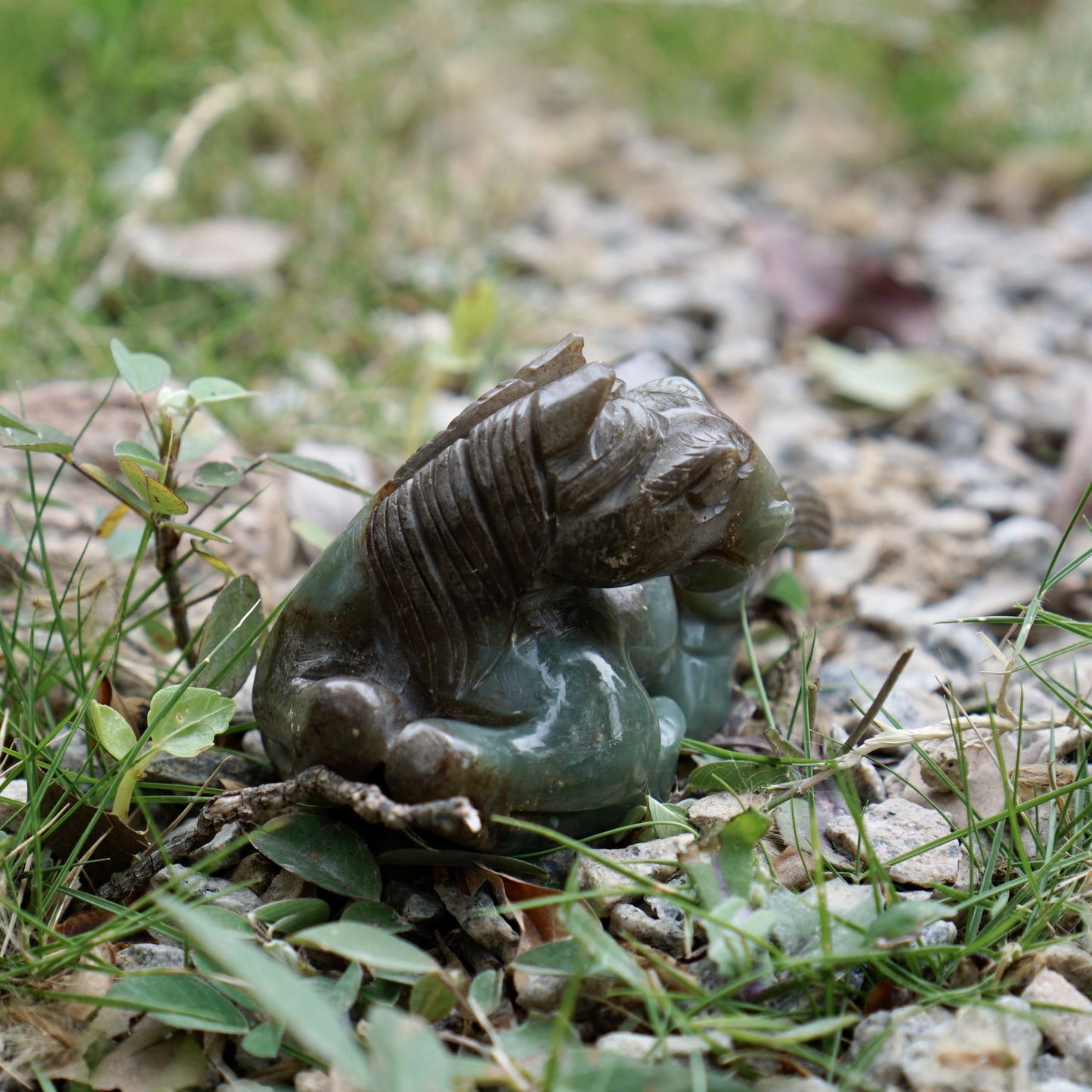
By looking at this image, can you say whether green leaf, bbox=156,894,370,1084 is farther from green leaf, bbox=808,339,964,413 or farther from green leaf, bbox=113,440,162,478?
green leaf, bbox=808,339,964,413

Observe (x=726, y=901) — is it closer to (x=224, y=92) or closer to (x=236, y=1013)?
(x=236, y=1013)

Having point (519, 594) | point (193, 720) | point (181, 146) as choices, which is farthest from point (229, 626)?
point (181, 146)

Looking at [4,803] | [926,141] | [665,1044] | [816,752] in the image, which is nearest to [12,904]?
[4,803]

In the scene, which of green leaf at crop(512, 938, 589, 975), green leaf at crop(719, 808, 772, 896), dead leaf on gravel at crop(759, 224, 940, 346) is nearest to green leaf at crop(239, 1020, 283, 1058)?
green leaf at crop(512, 938, 589, 975)

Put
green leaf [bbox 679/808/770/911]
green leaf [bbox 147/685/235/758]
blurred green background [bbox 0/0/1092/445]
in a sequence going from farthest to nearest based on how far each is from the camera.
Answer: blurred green background [bbox 0/0/1092/445] < green leaf [bbox 147/685/235/758] < green leaf [bbox 679/808/770/911]

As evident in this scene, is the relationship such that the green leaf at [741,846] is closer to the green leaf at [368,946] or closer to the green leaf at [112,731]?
the green leaf at [368,946]
